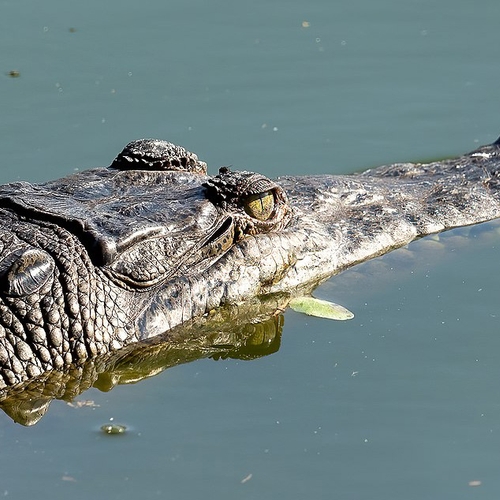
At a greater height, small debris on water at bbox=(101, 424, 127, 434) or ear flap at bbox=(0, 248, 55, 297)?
ear flap at bbox=(0, 248, 55, 297)

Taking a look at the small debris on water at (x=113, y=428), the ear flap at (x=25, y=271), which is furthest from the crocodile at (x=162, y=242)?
the small debris on water at (x=113, y=428)

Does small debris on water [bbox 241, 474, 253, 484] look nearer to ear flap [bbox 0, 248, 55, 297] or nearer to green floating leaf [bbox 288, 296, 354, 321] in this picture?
ear flap [bbox 0, 248, 55, 297]

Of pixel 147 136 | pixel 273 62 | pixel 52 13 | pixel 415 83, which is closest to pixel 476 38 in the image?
pixel 415 83

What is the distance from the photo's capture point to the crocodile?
19.6ft

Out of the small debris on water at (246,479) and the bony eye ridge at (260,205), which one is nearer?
the small debris on water at (246,479)

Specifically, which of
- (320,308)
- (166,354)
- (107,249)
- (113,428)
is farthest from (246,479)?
(320,308)

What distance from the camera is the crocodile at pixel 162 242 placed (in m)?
5.99

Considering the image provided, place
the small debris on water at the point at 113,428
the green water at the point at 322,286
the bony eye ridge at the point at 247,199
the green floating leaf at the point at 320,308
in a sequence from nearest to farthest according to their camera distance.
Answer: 1. the green water at the point at 322,286
2. the small debris on water at the point at 113,428
3. the bony eye ridge at the point at 247,199
4. the green floating leaf at the point at 320,308

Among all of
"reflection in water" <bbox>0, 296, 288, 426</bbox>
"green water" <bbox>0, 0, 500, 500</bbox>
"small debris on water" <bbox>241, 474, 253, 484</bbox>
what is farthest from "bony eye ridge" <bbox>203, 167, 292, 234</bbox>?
"small debris on water" <bbox>241, 474, 253, 484</bbox>

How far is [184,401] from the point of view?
6102mm

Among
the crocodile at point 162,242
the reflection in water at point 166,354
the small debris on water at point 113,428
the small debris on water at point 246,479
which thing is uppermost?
the crocodile at point 162,242

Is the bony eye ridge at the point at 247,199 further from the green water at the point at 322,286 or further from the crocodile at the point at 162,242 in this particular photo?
the green water at the point at 322,286

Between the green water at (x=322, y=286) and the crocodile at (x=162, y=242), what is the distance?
246 mm

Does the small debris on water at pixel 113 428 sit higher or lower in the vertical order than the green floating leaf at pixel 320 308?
lower
